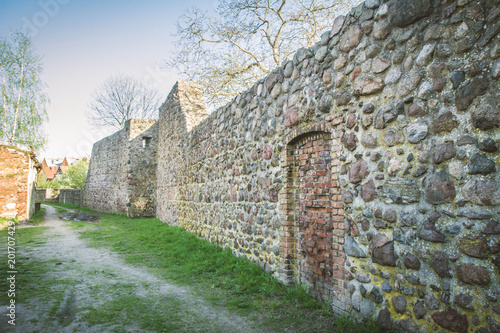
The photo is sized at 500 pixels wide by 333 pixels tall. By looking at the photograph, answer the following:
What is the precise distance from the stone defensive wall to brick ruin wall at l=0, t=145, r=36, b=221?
10.9 meters

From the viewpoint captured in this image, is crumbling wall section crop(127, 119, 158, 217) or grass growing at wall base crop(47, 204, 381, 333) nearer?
grass growing at wall base crop(47, 204, 381, 333)

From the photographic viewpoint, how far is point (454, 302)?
2277mm

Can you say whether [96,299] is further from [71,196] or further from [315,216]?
[71,196]

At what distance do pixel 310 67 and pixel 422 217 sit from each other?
8.27 ft

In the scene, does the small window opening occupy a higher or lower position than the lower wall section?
higher

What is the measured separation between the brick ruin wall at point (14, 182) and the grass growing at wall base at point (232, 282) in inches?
214

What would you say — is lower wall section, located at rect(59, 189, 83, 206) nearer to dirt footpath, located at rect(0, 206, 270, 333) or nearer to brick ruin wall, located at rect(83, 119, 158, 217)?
brick ruin wall, located at rect(83, 119, 158, 217)

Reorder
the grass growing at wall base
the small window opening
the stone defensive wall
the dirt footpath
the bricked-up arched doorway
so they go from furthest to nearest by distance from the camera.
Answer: the small window opening < the bricked-up arched doorway < the grass growing at wall base < the dirt footpath < the stone defensive wall

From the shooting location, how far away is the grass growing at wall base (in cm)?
336

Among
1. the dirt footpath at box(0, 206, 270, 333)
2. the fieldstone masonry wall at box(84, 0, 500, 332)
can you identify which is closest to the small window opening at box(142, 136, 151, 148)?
the dirt footpath at box(0, 206, 270, 333)

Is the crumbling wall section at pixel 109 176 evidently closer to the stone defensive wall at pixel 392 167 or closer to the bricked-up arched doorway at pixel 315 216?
the bricked-up arched doorway at pixel 315 216

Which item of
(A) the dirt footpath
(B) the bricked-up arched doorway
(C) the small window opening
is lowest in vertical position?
(A) the dirt footpath

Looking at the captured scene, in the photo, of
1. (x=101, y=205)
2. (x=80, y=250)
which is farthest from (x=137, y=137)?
(x=80, y=250)

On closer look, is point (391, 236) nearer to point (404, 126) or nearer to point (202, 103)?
point (404, 126)
